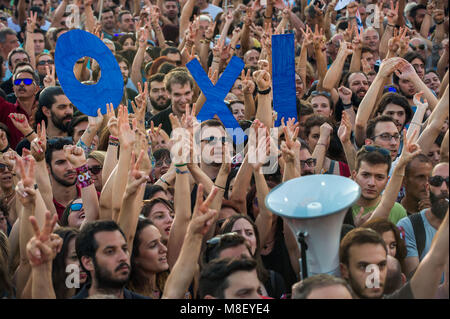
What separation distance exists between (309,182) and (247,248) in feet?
1.83

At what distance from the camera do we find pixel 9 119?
285 inches

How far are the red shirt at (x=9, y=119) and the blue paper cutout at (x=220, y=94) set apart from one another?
1.85 m

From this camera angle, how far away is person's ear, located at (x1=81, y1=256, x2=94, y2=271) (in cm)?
424

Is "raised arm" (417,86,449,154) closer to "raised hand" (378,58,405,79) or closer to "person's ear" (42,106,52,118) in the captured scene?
"raised hand" (378,58,405,79)

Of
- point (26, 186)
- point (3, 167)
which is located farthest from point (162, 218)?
point (3, 167)

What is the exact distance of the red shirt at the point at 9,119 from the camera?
706cm

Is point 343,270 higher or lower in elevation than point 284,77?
lower

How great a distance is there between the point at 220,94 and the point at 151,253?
2.29 m

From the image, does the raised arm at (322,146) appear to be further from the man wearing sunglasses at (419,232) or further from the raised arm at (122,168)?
the raised arm at (122,168)

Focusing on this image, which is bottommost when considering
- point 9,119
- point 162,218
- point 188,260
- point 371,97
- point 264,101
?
point 162,218

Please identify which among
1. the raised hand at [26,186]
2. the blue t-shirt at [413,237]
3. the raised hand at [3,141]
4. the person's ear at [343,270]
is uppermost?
the raised hand at [26,186]

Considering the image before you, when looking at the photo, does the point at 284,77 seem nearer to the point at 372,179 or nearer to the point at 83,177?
the point at 372,179

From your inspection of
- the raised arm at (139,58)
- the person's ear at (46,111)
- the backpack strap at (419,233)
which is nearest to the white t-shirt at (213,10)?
the raised arm at (139,58)

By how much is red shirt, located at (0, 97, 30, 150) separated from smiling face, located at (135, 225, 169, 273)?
274 centimetres
